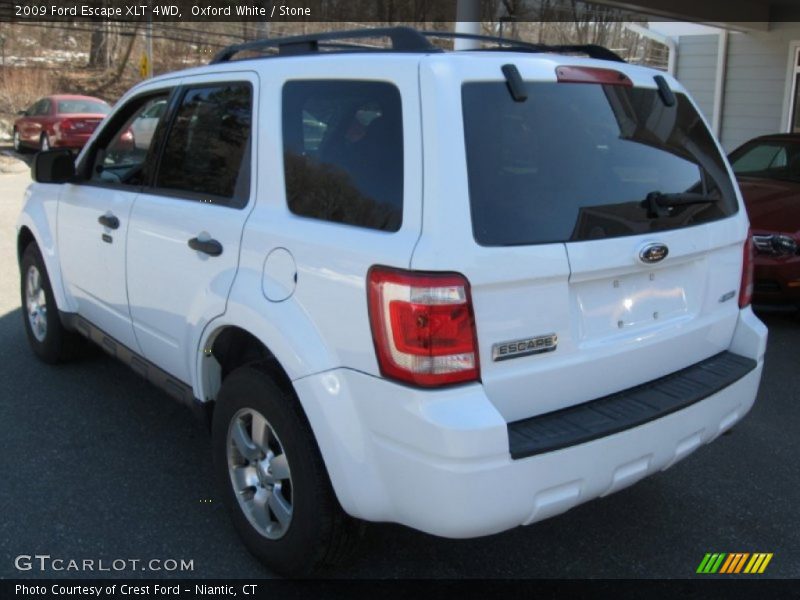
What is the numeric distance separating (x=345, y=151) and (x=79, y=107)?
62.8ft

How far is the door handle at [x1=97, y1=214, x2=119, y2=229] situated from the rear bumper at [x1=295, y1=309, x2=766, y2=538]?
5.65 feet

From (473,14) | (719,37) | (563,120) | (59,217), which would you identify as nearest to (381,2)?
(719,37)

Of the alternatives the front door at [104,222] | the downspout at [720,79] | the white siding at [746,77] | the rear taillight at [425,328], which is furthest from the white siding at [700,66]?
the rear taillight at [425,328]

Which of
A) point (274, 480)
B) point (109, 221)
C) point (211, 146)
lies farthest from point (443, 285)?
point (109, 221)

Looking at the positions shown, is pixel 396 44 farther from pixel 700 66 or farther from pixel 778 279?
pixel 700 66

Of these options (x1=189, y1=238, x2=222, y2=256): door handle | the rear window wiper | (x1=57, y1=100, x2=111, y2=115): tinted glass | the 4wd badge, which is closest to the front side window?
(x1=189, y1=238, x2=222, y2=256): door handle

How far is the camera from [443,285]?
2.37 meters

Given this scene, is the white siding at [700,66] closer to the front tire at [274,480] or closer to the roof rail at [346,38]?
the roof rail at [346,38]

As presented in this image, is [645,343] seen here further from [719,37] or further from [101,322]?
[719,37]

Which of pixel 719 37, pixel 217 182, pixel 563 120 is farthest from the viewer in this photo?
pixel 719 37

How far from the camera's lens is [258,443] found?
304 cm

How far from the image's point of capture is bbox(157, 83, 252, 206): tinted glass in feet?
10.5

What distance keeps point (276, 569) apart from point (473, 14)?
854 centimetres

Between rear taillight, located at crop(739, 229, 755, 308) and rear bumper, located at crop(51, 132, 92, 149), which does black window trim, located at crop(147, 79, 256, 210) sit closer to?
rear taillight, located at crop(739, 229, 755, 308)
